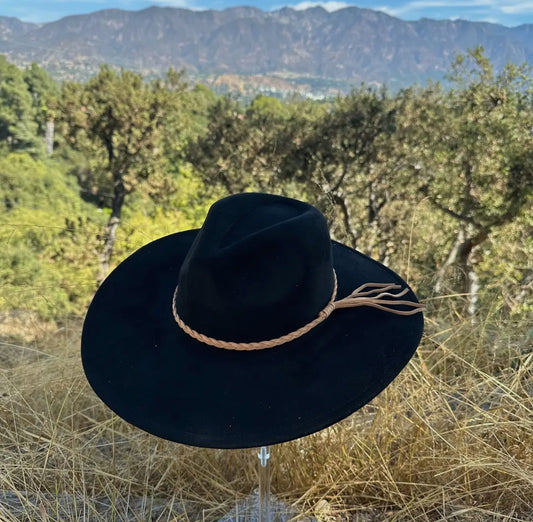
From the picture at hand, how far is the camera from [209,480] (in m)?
1.78

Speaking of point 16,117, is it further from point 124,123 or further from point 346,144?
point 346,144

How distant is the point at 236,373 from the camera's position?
989 mm

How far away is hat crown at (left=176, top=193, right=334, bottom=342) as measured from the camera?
38.8 inches

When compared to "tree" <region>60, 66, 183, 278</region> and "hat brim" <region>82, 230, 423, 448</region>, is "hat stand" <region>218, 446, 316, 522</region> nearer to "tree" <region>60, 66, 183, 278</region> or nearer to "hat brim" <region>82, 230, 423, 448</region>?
"hat brim" <region>82, 230, 423, 448</region>

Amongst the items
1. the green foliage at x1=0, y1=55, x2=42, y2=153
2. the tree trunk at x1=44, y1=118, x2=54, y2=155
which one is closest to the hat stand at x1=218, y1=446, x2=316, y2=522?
the green foliage at x1=0, y1=55, x2=42, y2=153

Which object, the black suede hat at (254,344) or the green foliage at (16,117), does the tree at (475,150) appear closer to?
the black suede hat at (254,344)

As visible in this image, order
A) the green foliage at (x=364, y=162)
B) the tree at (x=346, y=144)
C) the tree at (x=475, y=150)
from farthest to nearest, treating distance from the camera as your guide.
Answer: the tree at (x=346, y=144) → the green foliage at (x=364, y=162) → the tree at (x=475, y=150)

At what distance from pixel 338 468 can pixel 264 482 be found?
0.45 meters

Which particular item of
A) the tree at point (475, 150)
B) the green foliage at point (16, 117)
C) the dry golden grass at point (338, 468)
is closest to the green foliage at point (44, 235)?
the dry golden grass at point (338, 468)

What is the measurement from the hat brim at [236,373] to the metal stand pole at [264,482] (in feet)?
1.44

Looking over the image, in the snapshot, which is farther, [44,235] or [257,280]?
[44,235]

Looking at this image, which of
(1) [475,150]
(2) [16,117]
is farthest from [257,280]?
(2) [16,117]

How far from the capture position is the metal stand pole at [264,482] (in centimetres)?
133

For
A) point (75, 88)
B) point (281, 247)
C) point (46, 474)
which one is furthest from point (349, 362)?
point (75, 88)
